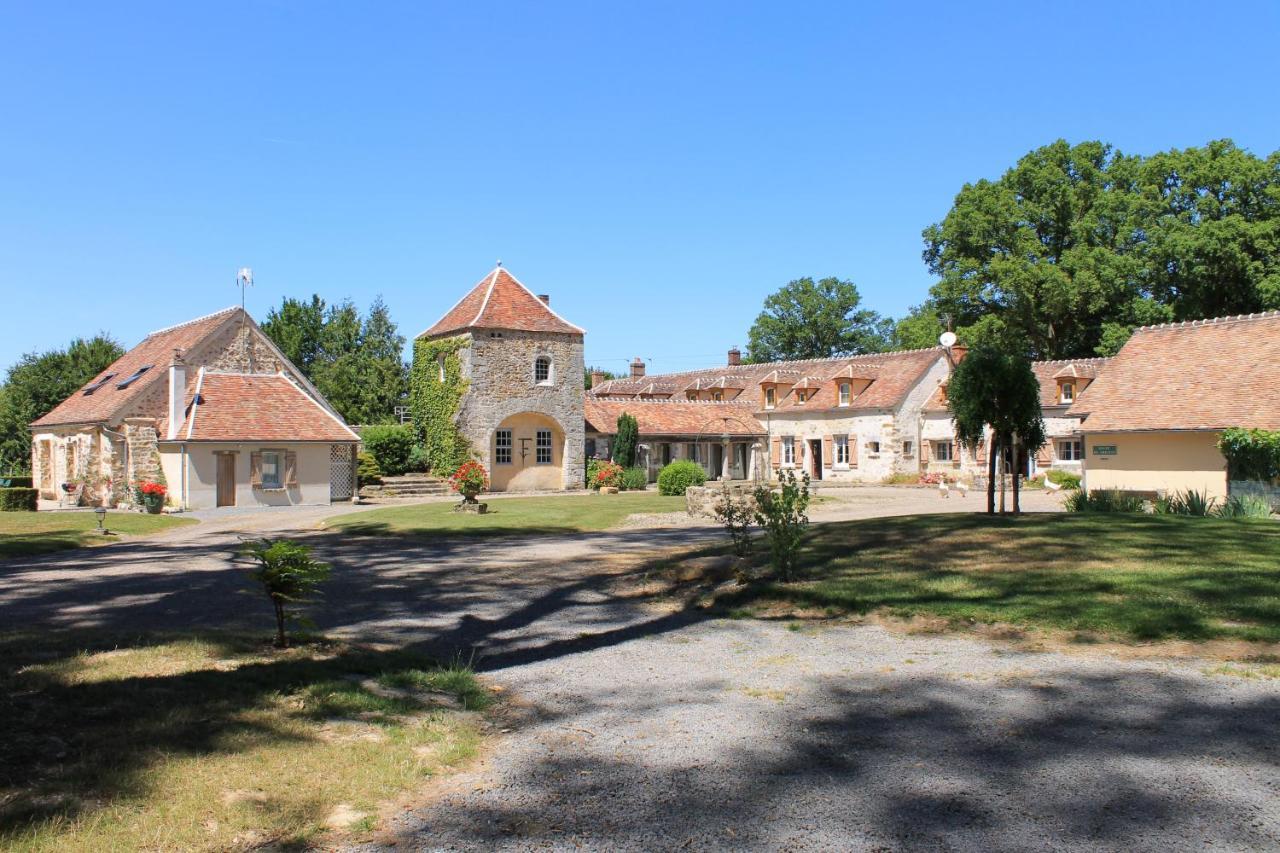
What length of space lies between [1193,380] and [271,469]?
2827cm

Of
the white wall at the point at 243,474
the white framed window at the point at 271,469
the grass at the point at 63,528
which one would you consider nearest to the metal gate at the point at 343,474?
the white wall at the point at 243,474

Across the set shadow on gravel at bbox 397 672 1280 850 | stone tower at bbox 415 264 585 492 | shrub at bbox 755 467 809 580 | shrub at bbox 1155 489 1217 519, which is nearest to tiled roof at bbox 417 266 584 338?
stone tower at bbox 415 264 585 492

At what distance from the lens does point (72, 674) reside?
7031mm

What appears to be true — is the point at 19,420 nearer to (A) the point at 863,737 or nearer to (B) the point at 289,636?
(B) the point at 289,636

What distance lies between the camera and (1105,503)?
69.1ft

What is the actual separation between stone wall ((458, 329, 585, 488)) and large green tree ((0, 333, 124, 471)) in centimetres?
1989

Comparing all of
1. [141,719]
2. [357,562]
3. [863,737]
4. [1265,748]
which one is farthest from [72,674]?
[357,562]

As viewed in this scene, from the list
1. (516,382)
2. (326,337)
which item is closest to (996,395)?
(516,382)

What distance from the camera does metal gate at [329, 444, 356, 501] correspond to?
33.8 metres

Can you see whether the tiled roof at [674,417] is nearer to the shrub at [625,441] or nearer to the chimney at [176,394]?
the shrub at [625,441]

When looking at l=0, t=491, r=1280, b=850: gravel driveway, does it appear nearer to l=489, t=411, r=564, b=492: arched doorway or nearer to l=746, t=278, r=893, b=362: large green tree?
l=489, t=411, r=564, b=492: arched doorway

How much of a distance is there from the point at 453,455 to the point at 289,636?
94.9 feet

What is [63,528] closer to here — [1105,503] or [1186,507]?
[1105,503]

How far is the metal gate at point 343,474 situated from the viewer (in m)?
33.8
